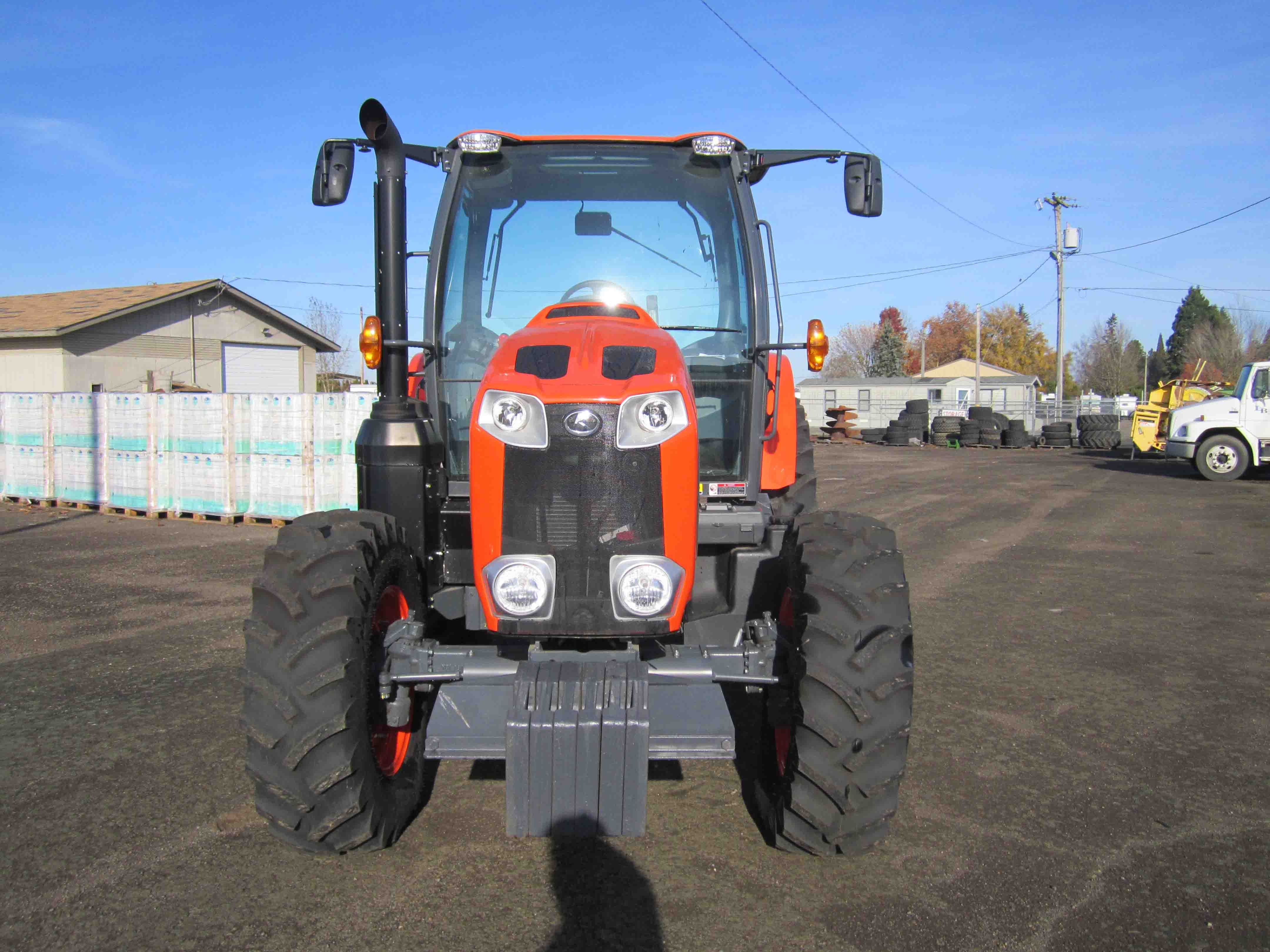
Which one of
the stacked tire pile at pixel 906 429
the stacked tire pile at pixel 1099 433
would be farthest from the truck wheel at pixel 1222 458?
the stacked tire pile at pixel 906 429

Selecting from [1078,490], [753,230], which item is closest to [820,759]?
[753,230]

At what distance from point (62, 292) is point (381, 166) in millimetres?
34986

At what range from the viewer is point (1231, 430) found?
19.8 m

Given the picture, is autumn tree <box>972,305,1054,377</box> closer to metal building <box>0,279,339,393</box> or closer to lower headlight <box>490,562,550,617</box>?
metal building <box>0,279,339,393</box>

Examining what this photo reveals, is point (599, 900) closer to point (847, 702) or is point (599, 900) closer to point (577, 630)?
point (577, 630)

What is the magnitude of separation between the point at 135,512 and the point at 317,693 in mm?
12239

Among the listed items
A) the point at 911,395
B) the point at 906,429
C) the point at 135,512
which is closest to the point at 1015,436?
the point at 906,429

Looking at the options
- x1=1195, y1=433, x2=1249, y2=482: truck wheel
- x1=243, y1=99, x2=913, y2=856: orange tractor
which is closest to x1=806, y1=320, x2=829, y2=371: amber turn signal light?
x1=243, y1=99, x2=913, y2=856: orange tractor

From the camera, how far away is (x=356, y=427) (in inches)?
462

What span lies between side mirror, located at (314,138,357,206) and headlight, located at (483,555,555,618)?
1926mm

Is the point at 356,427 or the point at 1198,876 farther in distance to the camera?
the point at 356,427

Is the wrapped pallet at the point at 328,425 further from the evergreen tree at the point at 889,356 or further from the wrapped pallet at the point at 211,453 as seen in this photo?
the evergreen tree at the point at 889,356

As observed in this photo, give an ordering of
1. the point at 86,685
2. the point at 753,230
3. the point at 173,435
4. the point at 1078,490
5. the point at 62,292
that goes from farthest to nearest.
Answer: the point at 62,292, the point at 1078,490, the point at 173,435, the point at 86,685, the point at 753,230

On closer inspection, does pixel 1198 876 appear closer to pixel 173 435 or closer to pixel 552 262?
pixel 552 262
